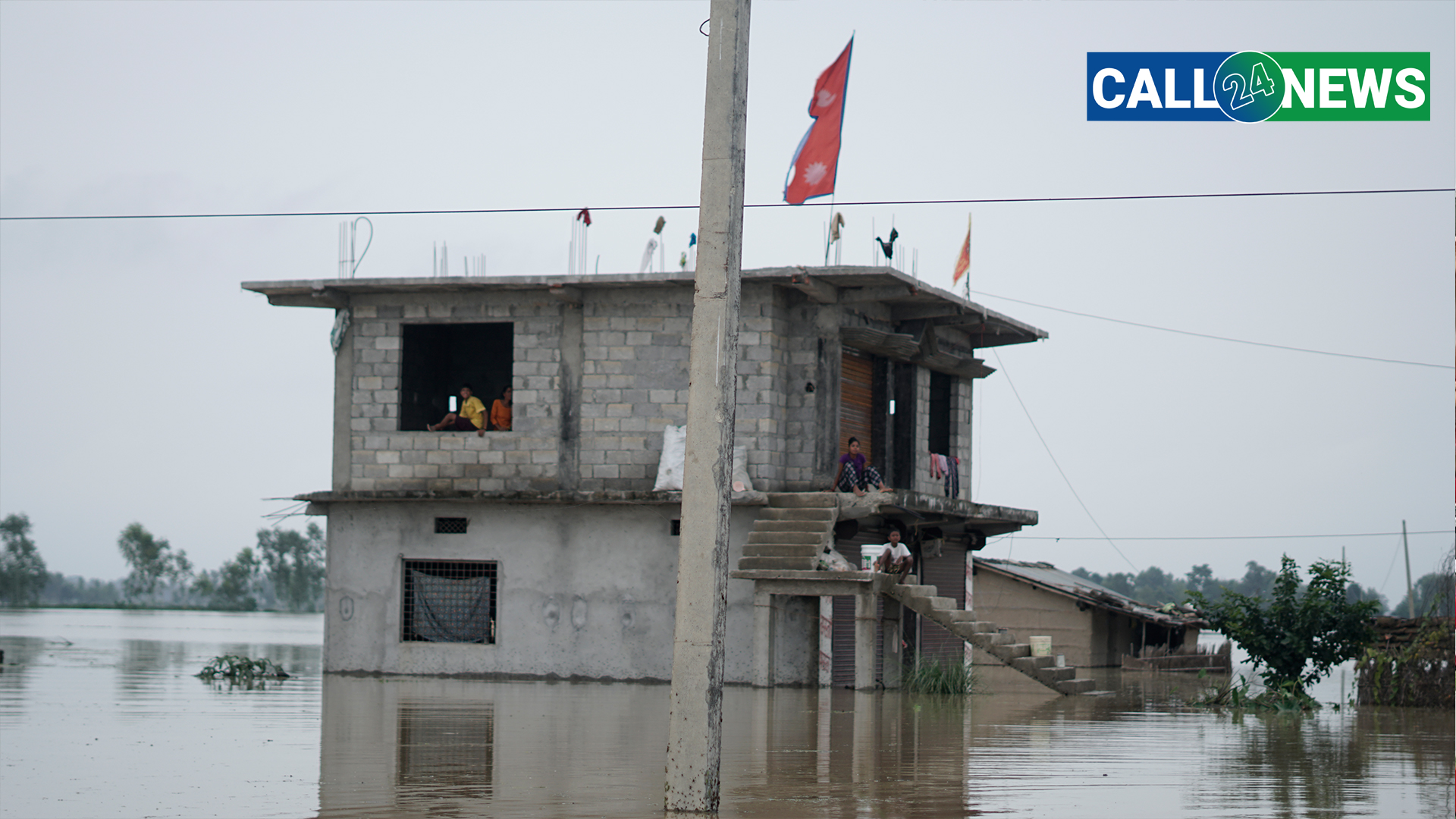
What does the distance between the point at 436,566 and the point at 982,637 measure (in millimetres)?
10157

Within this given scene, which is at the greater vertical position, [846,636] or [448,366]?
[448,366]

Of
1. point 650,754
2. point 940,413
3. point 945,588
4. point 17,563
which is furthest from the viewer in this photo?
point 17,563

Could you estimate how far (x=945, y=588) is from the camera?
2930 centimetres

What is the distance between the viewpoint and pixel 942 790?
1088 centimetres

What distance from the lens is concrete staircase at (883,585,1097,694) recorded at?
22.8 m

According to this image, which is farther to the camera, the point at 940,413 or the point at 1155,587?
the point at 1155,587

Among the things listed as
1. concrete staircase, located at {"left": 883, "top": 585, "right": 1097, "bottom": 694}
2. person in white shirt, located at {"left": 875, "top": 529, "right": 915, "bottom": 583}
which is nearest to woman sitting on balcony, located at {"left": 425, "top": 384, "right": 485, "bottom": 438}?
person in white shirt, located at {"left": 875, "top": 529, "right": 915, "bottom": 583}

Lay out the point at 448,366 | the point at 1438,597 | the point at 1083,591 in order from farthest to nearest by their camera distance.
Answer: the point at 1083,591, the point at 448,366, the point at 1438,597

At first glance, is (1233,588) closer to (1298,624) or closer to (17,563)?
(1298,624)

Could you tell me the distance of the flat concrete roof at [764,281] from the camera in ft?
80.2

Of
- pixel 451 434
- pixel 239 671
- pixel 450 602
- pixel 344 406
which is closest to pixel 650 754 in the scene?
pixel 450 602

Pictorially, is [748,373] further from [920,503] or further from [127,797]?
[127,797]

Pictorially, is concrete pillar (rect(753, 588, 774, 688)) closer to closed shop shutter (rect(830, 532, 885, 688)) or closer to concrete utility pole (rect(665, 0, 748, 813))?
closed shop shutter (rect(830, 532, 885, 688))

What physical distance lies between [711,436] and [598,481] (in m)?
16.1
